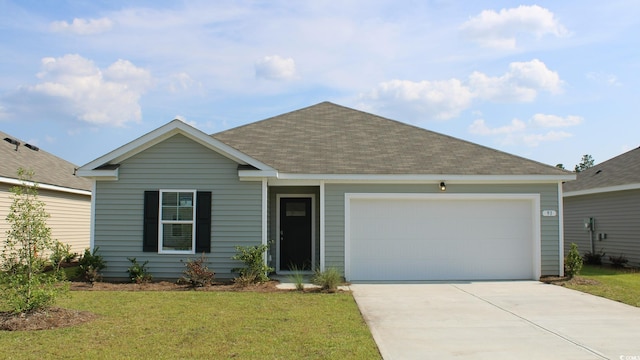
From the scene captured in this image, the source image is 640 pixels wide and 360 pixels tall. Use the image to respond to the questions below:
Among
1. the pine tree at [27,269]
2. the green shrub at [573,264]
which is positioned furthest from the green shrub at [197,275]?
the green shrub at [573,264]

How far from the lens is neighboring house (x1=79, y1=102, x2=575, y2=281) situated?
494 inches

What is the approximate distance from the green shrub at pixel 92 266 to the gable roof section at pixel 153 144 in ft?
5.94

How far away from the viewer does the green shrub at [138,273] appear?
12.1 m

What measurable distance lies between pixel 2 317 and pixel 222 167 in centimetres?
574

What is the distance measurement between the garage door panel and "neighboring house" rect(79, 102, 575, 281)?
2cm

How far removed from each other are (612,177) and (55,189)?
17917mm

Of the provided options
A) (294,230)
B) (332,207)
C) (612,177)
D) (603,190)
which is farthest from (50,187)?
(612,177)

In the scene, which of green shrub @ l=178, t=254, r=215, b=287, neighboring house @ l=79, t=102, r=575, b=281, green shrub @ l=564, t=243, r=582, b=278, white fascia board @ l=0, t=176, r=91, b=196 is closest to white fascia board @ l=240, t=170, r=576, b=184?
neighboring house @ l=79, t=102, r=575, b=281

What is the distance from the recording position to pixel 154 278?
12406mm

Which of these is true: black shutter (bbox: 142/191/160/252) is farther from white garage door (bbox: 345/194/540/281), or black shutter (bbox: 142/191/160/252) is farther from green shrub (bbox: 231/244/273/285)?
white garage door (bbox: 345/194/540/281)

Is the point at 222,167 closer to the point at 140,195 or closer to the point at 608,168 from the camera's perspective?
the point at 140,195

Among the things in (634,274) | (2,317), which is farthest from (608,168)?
(2,317)

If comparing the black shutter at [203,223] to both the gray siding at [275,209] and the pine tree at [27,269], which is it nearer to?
the gray siding at [275,209]

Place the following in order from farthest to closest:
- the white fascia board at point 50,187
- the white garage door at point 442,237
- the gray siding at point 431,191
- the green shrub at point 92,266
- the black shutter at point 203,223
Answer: the white fascia board at point 50,187 < the white garage door at point 442,237 < the gray siding at point 431,191 < the black shutter at point 203,223 < the green shrub at point 92,266
